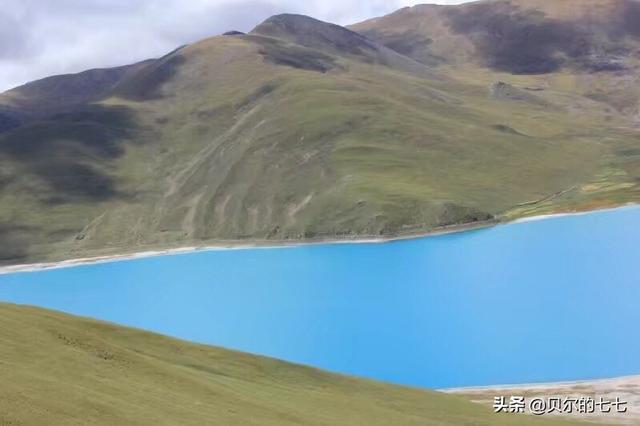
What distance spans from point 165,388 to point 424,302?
2805 inches

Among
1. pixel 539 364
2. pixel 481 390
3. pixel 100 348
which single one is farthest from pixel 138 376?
pixel 539 364

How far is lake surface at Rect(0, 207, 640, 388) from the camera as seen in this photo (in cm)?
8031

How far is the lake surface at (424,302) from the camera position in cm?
8031

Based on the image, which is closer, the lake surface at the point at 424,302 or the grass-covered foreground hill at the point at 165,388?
the grass-covered foreground hill at the point at 165,388

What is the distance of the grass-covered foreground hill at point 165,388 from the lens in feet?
109

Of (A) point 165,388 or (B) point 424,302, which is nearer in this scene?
(A) point 165,388

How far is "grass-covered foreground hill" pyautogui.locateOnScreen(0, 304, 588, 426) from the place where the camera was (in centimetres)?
3312

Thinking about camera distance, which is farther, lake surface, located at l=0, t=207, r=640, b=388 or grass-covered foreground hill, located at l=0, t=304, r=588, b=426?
lake surface, located at l=0, t=207, r=640, b=388

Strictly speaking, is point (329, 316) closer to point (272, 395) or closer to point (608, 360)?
point (608, 360)

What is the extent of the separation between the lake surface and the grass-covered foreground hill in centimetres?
2067

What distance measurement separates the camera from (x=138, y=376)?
143 feet

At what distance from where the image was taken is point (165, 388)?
42469 mm

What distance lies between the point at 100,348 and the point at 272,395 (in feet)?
41.9

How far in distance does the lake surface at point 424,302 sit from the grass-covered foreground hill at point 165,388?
67.8 ft
